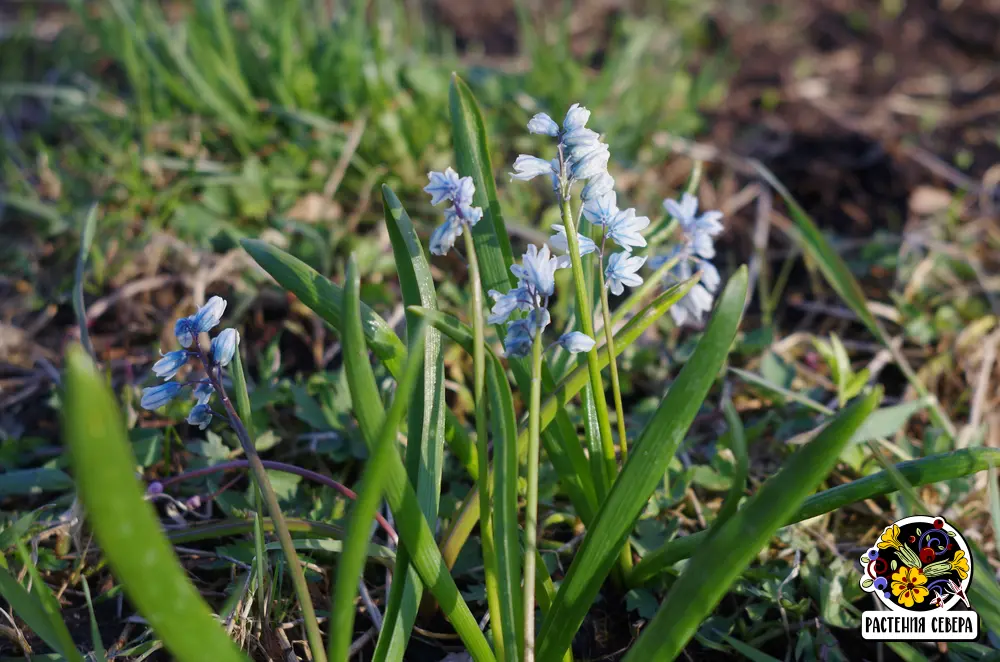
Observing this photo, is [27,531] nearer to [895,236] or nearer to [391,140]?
[391,140]

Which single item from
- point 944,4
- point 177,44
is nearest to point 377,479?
point 177,44

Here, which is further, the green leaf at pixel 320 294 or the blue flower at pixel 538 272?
the green leaf at pixel 320 294

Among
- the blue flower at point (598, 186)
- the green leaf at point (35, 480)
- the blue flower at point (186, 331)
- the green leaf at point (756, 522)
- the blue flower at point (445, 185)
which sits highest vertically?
the blue flower at point (445, 185)

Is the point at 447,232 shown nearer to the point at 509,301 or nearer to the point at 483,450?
the point at 509,301

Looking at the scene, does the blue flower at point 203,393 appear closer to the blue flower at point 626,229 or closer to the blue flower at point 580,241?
the blue flower at point 580,241

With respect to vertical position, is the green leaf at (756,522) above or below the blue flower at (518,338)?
below

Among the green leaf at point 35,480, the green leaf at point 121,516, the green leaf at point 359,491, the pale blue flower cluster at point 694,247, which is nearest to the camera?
the green leaf at point 121,516

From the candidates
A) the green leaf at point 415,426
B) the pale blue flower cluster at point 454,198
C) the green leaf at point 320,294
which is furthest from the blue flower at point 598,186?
the green leaf at point 320,294

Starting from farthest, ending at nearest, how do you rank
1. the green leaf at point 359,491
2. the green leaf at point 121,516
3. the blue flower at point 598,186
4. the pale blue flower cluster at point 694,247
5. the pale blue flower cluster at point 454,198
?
the pale blue flower cluster at point 694,247
the blue flower at point 598,186
the pale blue flower cluster at point 454,198
the green leaf at point 359,491
the green leaf at point 121,516

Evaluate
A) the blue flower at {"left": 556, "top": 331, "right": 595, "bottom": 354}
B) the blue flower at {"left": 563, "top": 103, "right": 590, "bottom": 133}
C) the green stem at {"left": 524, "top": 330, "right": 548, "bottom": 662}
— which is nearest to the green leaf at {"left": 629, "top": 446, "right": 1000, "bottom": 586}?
the green stem at {"left": 524, "top": 330, "right": 548, "bottom": 662}
